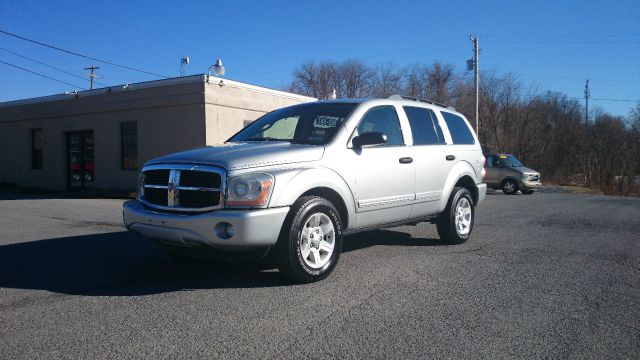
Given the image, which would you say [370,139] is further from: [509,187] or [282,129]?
[509,187]

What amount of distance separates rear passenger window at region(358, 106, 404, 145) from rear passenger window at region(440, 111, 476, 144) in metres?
1.42

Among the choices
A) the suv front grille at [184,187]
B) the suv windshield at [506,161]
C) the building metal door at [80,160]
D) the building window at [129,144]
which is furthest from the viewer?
the suv windshield at [506,161]

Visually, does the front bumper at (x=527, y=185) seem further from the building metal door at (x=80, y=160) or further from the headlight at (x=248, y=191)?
the headlight at (x=248, y=191)

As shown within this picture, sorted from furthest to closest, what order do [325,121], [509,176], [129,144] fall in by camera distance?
[509,176], [129,144], [325,121]

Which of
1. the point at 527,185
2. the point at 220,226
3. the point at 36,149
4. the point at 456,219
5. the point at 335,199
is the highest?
the point at 36,149

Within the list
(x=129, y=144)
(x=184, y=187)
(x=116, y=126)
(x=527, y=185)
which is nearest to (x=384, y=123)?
(x=184, y=187)

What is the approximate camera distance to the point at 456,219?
7.27 meters

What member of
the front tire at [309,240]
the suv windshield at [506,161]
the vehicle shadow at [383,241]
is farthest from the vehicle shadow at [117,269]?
the suv windshield at [506,161]

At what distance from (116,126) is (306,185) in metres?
16.1

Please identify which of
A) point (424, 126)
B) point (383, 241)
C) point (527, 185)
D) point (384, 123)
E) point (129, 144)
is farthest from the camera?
point (527, 185)

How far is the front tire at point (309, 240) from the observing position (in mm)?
4766

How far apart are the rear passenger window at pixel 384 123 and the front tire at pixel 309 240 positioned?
1243 millimetres

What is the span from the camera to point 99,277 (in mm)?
5289

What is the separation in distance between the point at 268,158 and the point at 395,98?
97.3 inches
